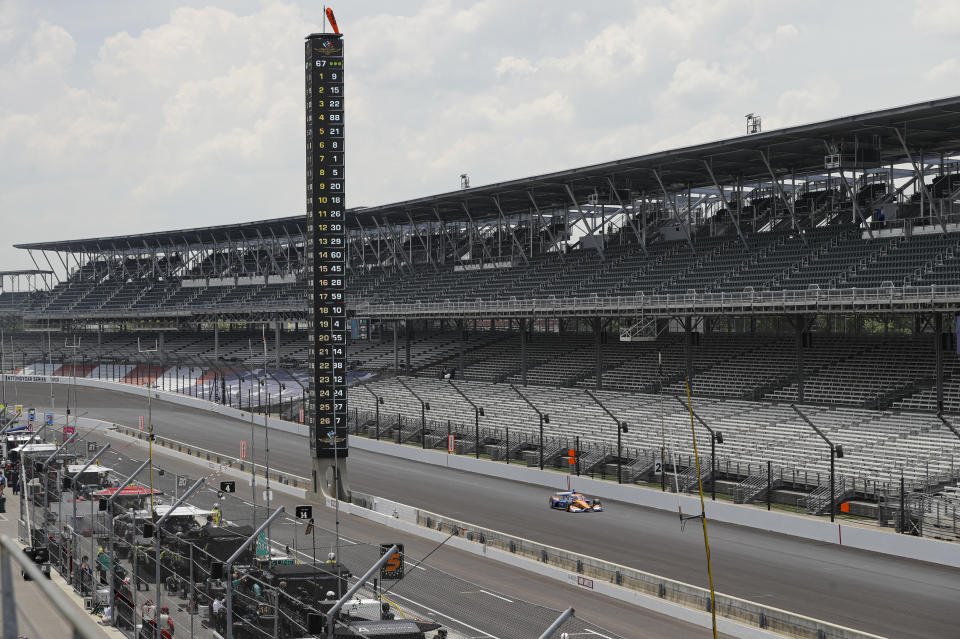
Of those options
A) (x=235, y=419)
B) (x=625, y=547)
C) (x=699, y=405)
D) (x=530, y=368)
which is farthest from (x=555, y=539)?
(x=235, y=419)

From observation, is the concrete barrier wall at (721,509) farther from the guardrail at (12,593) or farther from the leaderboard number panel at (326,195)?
the guardrail at (12,593)

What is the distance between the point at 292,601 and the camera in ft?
62.5

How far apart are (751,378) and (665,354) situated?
867 cm

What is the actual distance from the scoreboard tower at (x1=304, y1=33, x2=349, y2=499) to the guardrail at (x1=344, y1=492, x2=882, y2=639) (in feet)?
33.4

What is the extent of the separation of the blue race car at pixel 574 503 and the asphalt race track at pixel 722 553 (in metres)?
0.66

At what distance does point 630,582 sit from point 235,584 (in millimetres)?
12404

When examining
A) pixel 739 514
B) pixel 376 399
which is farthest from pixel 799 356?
pixel 376 399

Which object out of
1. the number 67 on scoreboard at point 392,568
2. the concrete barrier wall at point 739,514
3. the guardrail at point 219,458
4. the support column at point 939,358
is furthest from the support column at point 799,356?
the number 67 on scoreboard at point 392,568

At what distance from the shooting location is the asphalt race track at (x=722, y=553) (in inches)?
1110

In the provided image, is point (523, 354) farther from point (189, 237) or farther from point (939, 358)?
point (189, 237)

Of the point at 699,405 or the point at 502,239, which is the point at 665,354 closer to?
the point at 699,405

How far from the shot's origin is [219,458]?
188ft

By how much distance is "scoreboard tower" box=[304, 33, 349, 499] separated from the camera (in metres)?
48.6

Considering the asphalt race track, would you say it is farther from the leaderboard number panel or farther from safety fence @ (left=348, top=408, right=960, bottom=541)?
the leaderboard number panel
